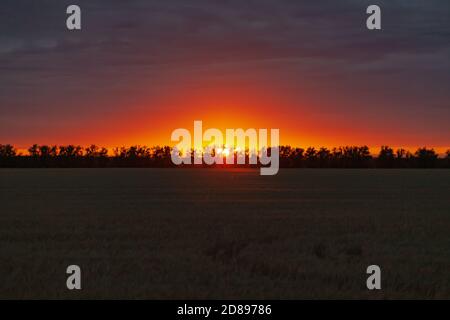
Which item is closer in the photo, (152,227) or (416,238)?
(416,238)

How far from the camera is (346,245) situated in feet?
59.7

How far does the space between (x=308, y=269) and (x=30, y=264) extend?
22.7ft

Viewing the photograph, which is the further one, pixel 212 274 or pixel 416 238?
pixel 416 238

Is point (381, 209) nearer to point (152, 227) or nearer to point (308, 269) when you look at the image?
point (152, 227)

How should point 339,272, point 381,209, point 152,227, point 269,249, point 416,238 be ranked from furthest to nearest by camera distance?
point 381,209 < point 152,227 < point 416,238 < point 269,249 < point 339,272
